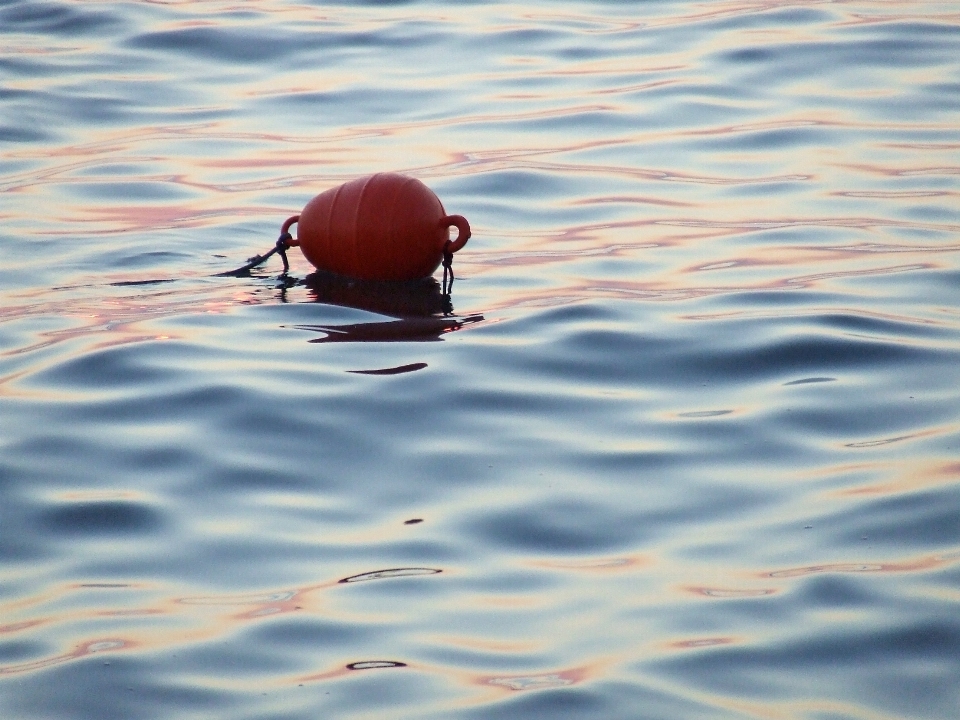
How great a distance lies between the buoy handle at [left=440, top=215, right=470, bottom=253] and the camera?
19.3 feet

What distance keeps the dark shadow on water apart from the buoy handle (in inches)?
8.4

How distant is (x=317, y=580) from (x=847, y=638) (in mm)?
1312

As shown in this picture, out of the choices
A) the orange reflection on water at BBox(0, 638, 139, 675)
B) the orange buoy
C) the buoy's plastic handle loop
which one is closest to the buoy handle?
the orange buoy

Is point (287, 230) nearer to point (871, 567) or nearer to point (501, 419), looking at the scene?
point (501, 419)

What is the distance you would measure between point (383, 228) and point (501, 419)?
1.48 metres

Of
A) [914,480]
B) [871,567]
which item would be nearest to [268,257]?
[914,480]

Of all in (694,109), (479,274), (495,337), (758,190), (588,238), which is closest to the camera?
(495,337)

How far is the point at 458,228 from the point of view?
5.95 meters

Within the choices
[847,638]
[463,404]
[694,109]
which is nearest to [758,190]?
[694,109]

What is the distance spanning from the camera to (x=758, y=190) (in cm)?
773

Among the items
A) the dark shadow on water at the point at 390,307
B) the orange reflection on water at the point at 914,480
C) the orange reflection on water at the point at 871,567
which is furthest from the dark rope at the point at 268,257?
the orange reflection on water at the point at 871,567

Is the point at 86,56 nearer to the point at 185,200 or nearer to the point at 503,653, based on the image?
the point at 185,200

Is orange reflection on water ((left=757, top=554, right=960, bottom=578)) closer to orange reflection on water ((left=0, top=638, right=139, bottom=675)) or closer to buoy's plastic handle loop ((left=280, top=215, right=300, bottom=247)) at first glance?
orange reflection on water ((left=0, top=638, right=139, bottom=675))

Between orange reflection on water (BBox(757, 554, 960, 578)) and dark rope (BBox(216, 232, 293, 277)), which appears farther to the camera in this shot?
dark rope (BBox(216, 232, 293, 277))
